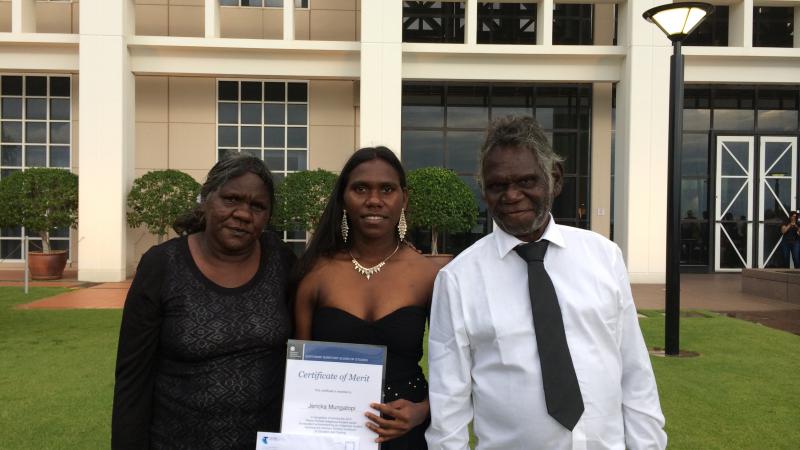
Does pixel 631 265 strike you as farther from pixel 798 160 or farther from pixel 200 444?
pixel 200 444

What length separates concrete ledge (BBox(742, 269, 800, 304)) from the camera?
36.5 ft

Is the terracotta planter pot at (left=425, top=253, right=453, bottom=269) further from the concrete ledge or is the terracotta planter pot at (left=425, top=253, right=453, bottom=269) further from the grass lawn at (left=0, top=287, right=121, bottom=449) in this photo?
the concrete ledge

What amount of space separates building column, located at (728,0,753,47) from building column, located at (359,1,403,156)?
789 cm

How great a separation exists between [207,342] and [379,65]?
11.8 m

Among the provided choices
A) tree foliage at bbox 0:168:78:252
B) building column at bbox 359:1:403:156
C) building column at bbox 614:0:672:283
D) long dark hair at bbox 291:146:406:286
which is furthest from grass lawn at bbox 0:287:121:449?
building column at bbox 614:0:672:283

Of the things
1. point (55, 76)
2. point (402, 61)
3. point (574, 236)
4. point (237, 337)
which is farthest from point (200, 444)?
point (55, 76)

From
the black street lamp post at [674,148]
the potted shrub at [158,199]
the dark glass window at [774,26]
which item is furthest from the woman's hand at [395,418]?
the dark glass window at [774,26]

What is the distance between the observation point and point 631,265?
1335 centimetres

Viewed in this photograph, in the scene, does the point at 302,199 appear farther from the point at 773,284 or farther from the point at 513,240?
the point at 513,240

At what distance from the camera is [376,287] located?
7.84 ft

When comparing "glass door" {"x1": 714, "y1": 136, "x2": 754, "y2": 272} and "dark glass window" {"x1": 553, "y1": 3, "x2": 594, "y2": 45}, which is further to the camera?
"dark glass window" {"x1": 553, "y1": 3, "x2": 594, "y2": 45}

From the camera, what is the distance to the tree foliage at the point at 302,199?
13148 millimetres

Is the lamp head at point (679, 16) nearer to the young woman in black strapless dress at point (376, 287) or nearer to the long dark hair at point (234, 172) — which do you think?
the young woman in black strapless dress at point (376, 287)

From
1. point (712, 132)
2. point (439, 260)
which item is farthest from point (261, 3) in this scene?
point (712, 132)
